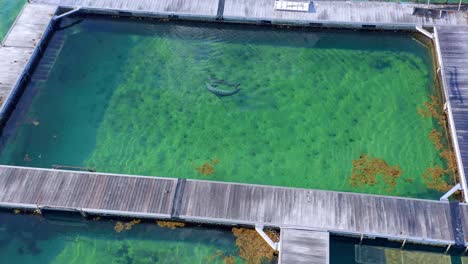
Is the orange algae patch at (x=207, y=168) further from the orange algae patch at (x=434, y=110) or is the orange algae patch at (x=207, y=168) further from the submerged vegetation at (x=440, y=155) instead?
the orange algae patch at (x=434, y=110)

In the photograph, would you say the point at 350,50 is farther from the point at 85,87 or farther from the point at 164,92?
the point at 85,87

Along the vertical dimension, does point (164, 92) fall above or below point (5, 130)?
above

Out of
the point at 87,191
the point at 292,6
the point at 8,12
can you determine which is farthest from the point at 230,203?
the point at 8,12

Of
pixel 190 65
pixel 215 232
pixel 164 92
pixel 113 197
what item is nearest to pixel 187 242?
pixel 215 232

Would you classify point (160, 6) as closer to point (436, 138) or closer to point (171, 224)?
point (171, 224)

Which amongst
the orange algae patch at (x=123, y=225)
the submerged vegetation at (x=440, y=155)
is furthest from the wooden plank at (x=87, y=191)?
the submerged vegetation at (x=440, y=155)
